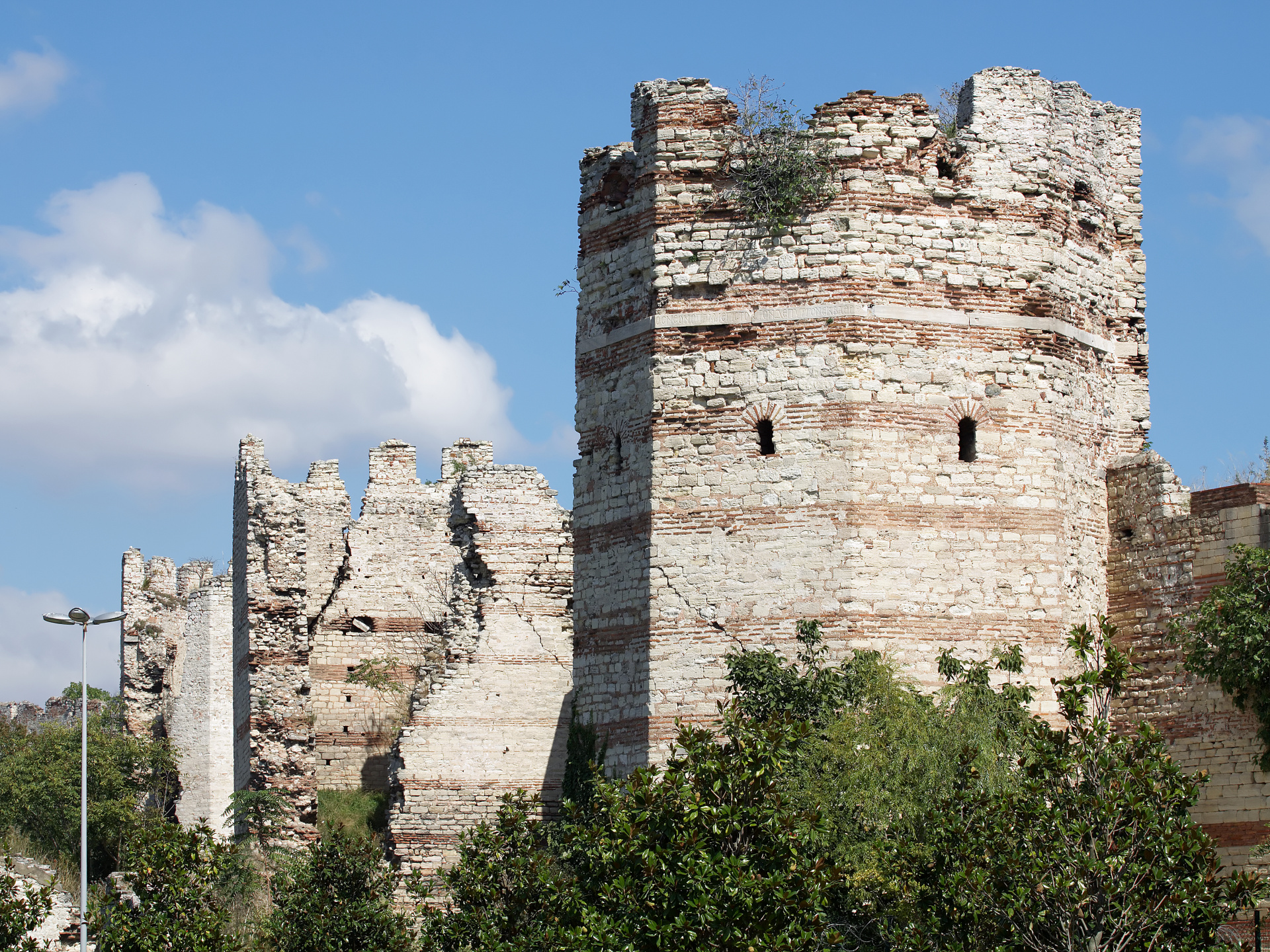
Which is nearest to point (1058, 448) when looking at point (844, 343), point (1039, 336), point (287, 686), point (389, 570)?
point (1039, 336)

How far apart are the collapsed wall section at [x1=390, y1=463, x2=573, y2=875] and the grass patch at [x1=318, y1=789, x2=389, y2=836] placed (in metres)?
2.41

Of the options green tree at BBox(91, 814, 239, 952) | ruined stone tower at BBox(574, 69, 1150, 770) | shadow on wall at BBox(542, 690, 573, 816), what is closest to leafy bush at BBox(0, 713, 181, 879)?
shadow on wall at BBox(542, 690, 573, 816)

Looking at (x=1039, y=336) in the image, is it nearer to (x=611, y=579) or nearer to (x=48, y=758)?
(x=611, y=579)

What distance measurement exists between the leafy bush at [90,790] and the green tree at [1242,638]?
20958 millimetres

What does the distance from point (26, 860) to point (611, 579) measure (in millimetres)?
17296

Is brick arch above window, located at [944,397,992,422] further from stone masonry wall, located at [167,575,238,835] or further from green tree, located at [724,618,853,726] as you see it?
stone masonry wall, located at [167,575,238,835]

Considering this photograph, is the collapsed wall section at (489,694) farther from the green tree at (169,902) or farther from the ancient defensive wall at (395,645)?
the green tree at (169,902)

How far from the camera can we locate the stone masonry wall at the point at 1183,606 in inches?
632

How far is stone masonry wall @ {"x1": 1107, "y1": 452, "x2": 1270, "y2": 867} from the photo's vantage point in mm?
16062

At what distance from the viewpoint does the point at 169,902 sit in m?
16.1

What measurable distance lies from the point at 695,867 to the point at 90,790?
73.7ft

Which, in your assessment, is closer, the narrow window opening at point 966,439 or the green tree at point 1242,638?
the green tree at point 1242,638

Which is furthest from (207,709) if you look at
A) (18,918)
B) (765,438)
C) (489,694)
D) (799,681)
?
(799,681)

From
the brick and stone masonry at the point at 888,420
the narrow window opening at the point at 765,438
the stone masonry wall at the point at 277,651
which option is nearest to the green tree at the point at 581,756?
the brick and stone masonry at the point at 888,420
